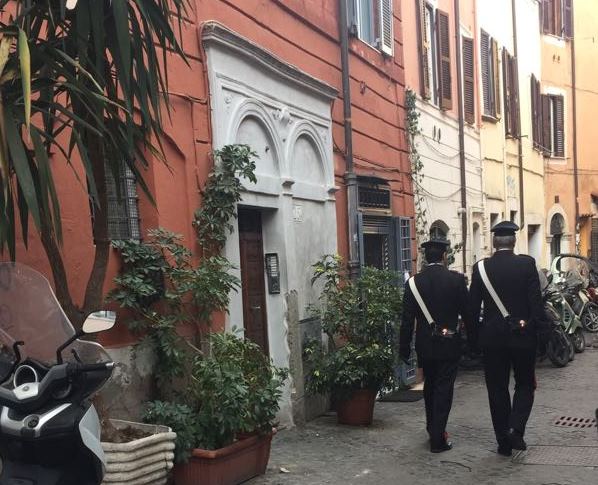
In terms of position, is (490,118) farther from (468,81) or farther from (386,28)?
(386,28)

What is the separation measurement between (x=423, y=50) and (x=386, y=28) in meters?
1.71

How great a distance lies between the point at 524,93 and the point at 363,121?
1048 centimetres

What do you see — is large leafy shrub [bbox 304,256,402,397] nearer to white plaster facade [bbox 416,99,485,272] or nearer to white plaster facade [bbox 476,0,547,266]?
white plaster facade [bbox 416,99,485,272]

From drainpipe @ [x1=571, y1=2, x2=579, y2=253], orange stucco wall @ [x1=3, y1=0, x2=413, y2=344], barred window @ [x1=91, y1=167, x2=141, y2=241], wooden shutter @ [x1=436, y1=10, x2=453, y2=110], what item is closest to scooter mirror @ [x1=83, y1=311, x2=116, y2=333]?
orange stucco wall @ [x1=3, y1=0, x2=413, y2=344]

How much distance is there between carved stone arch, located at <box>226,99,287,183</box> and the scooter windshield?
333 centimetres

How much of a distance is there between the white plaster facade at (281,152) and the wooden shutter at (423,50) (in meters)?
3.83

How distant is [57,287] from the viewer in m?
4.18

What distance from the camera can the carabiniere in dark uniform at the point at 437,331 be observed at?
6.16 metres

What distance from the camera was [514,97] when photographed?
683 inches

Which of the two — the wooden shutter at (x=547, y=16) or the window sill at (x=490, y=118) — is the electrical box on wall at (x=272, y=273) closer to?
the window sill at (x=490, y=118)

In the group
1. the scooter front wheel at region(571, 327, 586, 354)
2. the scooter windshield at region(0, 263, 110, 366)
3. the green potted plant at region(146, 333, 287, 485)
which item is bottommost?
the scooter front wheel at region(571, 327, 586, 354)

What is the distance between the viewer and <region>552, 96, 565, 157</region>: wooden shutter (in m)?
20.9

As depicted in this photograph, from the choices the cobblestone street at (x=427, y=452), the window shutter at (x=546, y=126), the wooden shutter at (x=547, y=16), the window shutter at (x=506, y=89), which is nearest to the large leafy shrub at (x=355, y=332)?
the cobblestone street at (x=427, y=452)

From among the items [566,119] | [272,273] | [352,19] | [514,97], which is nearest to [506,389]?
[272,273]
